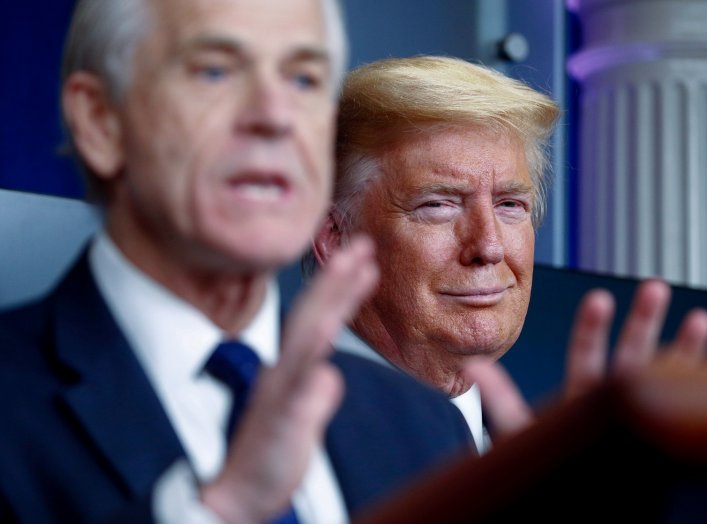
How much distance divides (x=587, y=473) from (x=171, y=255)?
435 mm

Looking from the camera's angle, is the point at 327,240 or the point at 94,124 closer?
the point at 94,124

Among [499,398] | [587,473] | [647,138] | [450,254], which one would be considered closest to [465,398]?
[450,254]

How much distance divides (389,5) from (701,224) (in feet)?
2.91

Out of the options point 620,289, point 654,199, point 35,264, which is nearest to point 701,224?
point 654,199

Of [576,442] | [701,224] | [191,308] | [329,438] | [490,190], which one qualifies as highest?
[576,442]

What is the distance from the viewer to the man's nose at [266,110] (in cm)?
84

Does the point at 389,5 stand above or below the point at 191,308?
below

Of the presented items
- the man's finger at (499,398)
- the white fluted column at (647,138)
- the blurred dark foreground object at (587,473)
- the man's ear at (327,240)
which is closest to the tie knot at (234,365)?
the man's finger at (499,398)

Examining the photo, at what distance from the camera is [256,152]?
0.84 metres

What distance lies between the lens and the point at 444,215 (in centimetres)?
164

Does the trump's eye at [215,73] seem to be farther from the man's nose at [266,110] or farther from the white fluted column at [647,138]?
the white fluted column at [647,138]

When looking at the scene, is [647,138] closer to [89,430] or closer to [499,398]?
[499,398]

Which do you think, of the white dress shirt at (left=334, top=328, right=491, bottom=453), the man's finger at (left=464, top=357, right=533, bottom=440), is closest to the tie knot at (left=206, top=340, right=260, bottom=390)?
the man's finger at (left=464, top=357, right=533, bottom=440)

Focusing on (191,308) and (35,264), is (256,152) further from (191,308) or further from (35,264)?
(35,264)
